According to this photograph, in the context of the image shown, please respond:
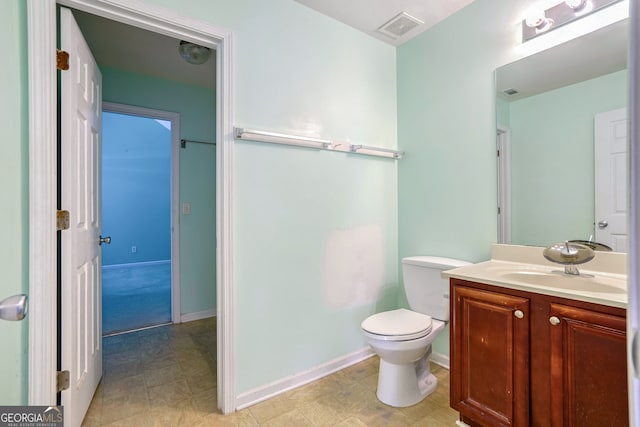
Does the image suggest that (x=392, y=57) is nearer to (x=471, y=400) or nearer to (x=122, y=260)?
(x=471, y=400)

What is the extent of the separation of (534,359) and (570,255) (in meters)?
0.53

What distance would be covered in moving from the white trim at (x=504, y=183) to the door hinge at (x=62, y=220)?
2360 millimetres

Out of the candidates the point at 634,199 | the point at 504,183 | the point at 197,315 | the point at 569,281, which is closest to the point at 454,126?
the point at 504,183

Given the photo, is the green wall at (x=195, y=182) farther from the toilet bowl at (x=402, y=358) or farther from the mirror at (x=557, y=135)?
the mirror at (x=557, y=135)

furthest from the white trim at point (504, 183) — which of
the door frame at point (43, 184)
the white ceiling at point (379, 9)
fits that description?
the door frame at point (43, 184)

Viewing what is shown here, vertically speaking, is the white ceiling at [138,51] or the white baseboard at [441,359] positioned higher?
the white ceiling at [138,51]

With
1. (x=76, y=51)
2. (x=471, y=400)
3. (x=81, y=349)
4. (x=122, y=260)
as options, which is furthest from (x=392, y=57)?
(x=122, y=260)

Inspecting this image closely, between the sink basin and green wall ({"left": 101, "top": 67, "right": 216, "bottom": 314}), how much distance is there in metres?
2.80

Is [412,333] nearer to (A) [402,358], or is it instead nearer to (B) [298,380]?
(A) [402,358]

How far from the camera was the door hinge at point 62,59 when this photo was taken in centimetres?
139

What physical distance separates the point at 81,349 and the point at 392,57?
9.48ft

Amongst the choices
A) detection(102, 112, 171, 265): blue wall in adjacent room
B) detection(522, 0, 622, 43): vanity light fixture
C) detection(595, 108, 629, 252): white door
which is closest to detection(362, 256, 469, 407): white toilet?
detection(595, 108, 629, 252): white door

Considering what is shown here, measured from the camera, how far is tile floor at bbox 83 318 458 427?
64.3 inches

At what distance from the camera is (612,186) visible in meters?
1.47
